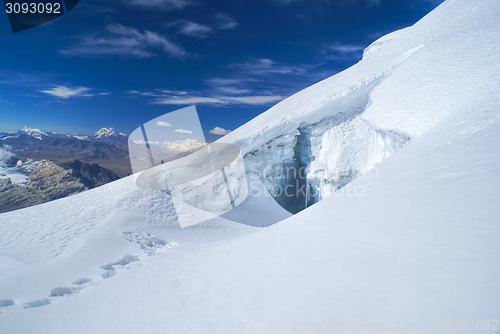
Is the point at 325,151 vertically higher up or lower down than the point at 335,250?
higher up

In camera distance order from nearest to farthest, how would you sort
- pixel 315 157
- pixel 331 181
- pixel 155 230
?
pixel 155 230, pixel 331 181, pixel 315 157

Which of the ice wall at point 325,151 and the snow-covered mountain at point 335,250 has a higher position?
the ice wall at point 325,151

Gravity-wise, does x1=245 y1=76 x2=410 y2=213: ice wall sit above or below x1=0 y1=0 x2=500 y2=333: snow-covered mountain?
above

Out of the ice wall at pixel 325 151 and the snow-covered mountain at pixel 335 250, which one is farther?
the ice wall at pixel 325 151

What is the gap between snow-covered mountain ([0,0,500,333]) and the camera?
166 centimetres

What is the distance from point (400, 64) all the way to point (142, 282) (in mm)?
10185

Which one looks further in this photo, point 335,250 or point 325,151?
point 325,151

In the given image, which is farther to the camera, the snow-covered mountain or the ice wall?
the ice wall

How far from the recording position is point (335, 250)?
2.45 m

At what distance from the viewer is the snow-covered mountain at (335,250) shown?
1655 mm

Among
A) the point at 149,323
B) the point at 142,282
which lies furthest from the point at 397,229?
the point at 142,282

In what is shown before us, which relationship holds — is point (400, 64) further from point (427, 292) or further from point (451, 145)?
point (427, 292)

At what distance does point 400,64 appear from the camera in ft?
28.2

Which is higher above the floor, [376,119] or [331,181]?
[376,119]
